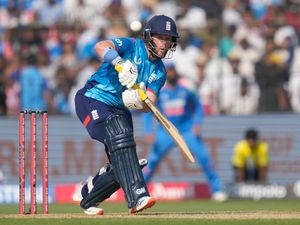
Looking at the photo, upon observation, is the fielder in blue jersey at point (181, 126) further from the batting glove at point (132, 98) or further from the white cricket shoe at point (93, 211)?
the batting glove at point (132, 98)

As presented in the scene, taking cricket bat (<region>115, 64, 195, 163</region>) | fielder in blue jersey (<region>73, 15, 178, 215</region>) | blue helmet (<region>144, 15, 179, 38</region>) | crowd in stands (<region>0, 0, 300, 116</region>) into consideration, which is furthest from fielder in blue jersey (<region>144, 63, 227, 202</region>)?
cricket bat (<region>115, 64, 195, 163</region>)

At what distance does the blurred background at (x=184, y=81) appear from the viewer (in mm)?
16656

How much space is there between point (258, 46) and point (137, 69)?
8.51 m

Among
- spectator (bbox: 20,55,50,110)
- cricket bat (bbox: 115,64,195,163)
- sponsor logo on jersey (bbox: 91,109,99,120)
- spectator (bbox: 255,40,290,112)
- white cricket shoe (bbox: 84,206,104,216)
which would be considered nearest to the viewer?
cricket bat (bbox: 115,64,195,163)

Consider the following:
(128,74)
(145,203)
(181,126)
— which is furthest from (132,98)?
(181,126)

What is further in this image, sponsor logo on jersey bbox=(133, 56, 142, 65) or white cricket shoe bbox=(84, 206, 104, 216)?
white cricket shoe bbox=(84, 206, 104, 216)

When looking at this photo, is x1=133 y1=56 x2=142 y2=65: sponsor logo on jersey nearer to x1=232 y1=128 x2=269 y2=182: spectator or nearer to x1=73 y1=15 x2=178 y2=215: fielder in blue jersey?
x1=73 y1=15 x2=178 y2=215: fielder in blue jersey

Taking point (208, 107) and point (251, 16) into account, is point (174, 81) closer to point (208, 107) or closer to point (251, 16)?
point (208, 107)

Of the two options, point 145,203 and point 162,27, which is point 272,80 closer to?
point 162,27

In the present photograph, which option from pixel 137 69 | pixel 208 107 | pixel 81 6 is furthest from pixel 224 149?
pixel 137 69

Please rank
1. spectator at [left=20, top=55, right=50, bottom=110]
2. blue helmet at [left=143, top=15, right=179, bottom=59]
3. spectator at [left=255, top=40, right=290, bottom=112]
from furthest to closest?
spectator at [left=255, top=40, right=290, bottom=112]
spectator at [left=20, top=55, right=50, bottom=110]
blue helmet at [left=143, top=15, right=179, bottom=59]

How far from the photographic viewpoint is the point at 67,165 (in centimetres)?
1705

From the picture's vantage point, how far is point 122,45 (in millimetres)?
8758

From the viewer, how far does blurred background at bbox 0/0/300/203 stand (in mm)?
16656
